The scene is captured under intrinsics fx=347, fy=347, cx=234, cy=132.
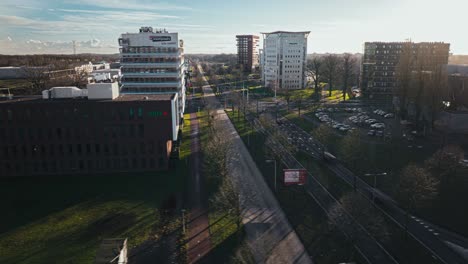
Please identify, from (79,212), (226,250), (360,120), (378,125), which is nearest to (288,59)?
(360,120)

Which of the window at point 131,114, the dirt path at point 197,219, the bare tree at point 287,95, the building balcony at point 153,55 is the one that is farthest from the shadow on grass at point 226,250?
the bare tree at point 287,95

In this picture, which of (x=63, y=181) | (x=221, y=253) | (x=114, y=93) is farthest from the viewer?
(x=114, y=93)

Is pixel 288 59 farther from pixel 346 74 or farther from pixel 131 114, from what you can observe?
pixel 131 114

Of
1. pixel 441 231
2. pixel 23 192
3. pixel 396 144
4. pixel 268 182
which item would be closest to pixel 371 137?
pixel 396 144

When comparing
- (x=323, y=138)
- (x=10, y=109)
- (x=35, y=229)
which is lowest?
(x=35, y=229)

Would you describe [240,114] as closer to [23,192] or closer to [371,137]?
[371,137]

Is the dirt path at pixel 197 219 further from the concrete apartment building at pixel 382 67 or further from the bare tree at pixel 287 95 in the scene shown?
the concrete apartment building at pixel 382 67
